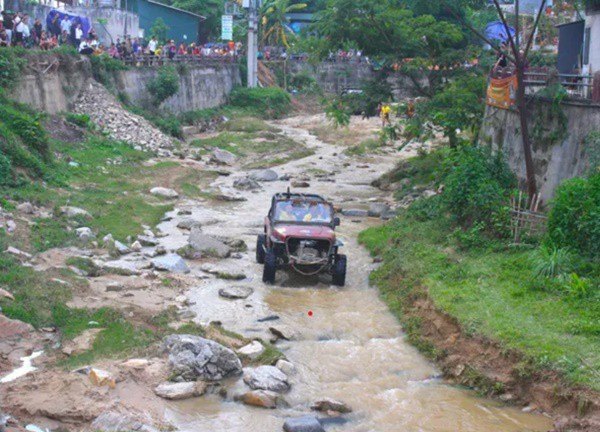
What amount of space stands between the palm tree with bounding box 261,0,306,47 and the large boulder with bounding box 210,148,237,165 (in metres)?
27.4

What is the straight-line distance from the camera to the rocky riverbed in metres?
11.6

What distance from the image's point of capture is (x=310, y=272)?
18422 millimetres

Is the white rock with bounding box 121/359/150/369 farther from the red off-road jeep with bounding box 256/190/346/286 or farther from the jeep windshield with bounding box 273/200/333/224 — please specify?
the jeep windshield with bounding box 273/200/333/224

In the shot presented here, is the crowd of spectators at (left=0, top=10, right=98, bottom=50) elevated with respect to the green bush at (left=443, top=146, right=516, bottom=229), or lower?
elevated

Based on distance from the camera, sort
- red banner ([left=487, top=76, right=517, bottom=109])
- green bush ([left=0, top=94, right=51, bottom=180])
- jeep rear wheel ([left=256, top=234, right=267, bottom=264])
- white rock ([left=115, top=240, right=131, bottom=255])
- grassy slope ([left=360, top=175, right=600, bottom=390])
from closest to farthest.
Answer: grassy slope ([left=360, top=175, right=600, bottom=390])
jeep rear wheel ([left=256, top=234, right=267, bottom=264])
white rock ([left=115, top=240, right=131, bottom=255])
red banner ([left=487, top=76, right=517, bottom=109])
green bush ([left=0, top=94, right=51, bottom=180])

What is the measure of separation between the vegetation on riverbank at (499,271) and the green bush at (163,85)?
22.4 m

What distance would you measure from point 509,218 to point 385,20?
13.2 m

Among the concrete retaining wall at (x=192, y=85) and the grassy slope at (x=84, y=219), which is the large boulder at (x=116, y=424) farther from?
the concrete retaining wall at (x=192, y=85)

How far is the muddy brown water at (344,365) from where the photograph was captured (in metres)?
11.9

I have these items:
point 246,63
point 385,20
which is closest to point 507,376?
point 385,20

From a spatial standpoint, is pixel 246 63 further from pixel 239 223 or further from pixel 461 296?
pixel 461 296

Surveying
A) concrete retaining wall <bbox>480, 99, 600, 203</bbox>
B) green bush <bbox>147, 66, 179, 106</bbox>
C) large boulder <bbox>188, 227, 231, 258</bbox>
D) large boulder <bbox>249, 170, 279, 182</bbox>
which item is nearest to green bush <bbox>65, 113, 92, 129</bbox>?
large boulder <bbox>249, 170, 279, 182</bbox>

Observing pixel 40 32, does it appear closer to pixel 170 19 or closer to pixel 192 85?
pixel 192 85

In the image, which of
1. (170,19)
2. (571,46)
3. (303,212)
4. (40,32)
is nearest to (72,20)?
(40,32)
